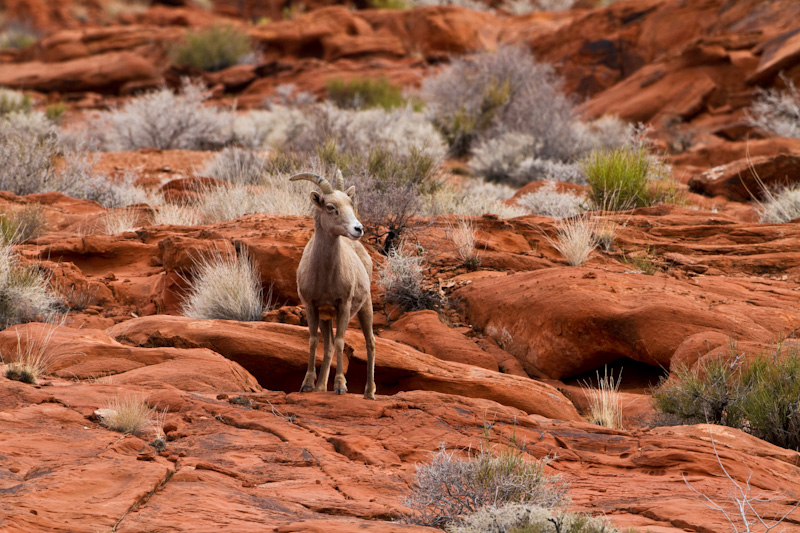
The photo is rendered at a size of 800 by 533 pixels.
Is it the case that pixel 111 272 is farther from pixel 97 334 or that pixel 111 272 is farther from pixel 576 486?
pixel 576 486

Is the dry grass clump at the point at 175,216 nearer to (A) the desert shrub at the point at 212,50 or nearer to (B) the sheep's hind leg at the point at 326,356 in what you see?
(B) the sheep's hind leg at the point at 326,356

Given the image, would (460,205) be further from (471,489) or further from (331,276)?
(471,489)

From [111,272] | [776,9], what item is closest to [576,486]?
[111,272]

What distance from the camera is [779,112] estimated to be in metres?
21.0

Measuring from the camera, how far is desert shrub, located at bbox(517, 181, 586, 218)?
540 inches

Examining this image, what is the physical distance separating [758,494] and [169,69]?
2770 centimetres

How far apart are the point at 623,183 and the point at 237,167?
752cm

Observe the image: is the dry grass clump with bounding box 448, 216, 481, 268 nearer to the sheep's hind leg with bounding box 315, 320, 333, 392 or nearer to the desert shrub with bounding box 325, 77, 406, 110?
the sheep's hind leg with bounding box 315, 320, 333, 392

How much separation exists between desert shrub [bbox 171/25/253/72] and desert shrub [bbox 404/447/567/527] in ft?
91.7

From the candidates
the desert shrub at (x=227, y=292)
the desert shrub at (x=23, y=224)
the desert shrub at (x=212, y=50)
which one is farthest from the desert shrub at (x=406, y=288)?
the desert shrub at (x=212, y=50)

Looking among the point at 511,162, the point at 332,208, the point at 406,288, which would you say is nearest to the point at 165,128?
the point at 511,162

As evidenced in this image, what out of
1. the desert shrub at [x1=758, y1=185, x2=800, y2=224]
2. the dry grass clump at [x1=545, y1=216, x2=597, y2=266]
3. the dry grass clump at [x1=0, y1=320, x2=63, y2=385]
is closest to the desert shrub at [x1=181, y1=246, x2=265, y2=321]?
the dry grass clump at [x1=0, y1=320, x2=63, y2=385]

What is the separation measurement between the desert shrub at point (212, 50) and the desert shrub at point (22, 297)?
22.1 meters

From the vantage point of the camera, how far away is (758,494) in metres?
5.62
